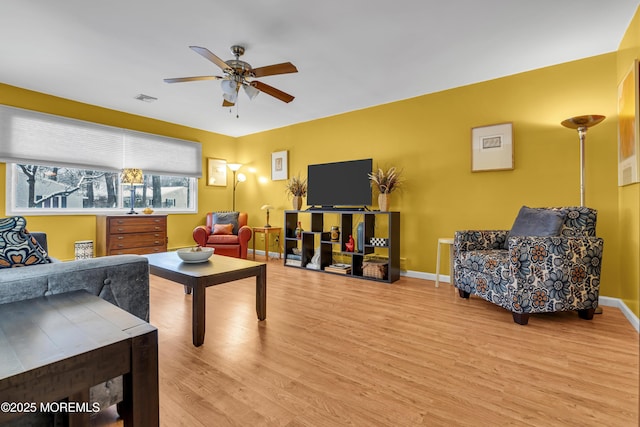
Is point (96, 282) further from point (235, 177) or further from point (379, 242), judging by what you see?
point (235, 177)

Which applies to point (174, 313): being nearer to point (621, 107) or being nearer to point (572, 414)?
point (572, 414)

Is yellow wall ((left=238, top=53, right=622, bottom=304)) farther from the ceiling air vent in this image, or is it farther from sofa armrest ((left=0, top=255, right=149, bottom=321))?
sofa armrest ((left=0, top=255, right=149, bottom=321))

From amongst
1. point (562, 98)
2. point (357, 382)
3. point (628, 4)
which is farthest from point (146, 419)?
point (562, 98)

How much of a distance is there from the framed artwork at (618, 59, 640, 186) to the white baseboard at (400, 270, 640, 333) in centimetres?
111

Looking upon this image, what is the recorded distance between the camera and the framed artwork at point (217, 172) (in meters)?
6.10

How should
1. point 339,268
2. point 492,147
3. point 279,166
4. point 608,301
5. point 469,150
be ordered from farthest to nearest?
1. point 279,166
2. point 339,268
3. point 469,150
4. point 492,147
5. point 608,301

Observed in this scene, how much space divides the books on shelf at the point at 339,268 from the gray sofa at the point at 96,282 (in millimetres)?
3009

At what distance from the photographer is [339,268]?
4.41m

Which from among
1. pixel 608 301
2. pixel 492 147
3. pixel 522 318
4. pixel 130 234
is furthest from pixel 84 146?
pixel 608 301

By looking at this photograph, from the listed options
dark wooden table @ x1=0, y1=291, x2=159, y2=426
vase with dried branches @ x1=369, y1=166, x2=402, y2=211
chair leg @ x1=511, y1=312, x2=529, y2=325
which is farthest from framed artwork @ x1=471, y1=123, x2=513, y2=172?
dark wooden table @ x1=0, y1=291, x2=159, y2=426

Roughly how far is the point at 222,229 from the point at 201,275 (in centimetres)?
328

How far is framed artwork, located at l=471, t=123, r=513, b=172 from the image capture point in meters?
3.50

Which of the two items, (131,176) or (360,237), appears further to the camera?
(131,176)

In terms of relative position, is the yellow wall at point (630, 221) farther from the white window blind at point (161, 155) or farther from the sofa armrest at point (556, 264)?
the white window blind at point (161, 155)
